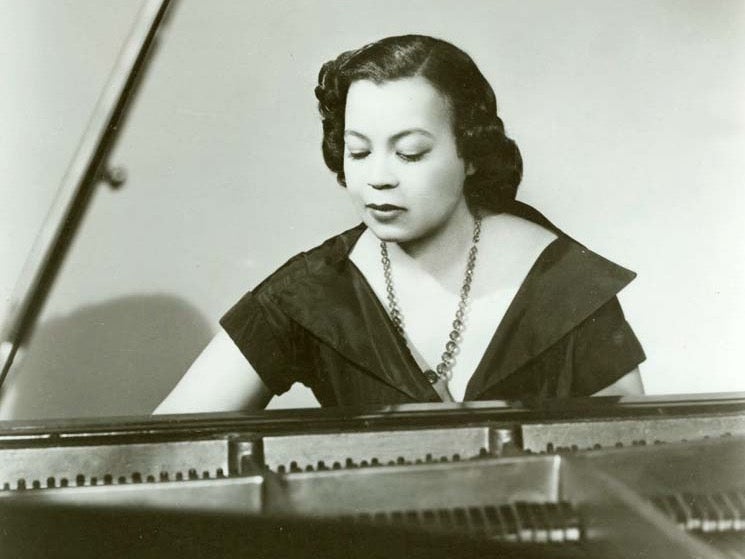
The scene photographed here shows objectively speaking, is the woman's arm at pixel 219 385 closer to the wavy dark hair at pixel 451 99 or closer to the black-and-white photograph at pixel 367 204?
the black-and-white photograph at pixel 367 204

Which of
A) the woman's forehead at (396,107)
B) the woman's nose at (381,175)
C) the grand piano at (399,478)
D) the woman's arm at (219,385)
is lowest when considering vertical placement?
the grand piano at (399,478)

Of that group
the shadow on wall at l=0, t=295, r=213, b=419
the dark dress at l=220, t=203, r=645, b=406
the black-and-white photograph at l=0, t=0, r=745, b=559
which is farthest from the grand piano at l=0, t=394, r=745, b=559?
the shadow on wall at l=0, t=295, r=213, b=419

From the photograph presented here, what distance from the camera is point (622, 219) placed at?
1761mm

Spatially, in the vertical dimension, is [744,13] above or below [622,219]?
above

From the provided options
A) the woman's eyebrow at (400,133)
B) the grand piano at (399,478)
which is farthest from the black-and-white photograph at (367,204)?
the grand piano at (399,478)

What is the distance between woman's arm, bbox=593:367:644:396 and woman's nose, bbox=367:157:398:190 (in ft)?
1.88

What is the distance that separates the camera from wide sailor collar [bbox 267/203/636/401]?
5.29 ft

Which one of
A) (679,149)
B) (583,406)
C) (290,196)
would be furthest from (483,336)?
(679,149)

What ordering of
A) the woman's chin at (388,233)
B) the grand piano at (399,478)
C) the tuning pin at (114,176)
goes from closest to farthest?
the grand piano at (399,478)
the tuning pin at (114,176)
the woman's chin at (388,233)

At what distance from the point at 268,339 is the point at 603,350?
66 centimetres

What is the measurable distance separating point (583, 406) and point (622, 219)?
0.57 meters

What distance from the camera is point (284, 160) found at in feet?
5.54

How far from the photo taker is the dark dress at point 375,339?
162 cm

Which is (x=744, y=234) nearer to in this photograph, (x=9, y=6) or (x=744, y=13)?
(x=744, y=13)
